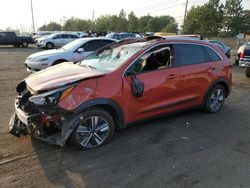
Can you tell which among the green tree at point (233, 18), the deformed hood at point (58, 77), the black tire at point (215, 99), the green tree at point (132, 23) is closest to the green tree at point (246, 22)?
the green tree at point (233, 18)

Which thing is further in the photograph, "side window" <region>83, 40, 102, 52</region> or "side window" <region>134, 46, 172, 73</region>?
"side window" <region>83, 40, 102, 52</region>

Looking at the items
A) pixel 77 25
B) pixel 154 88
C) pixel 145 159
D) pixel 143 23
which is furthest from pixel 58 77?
pixel 77 25

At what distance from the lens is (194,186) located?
3.56 metres

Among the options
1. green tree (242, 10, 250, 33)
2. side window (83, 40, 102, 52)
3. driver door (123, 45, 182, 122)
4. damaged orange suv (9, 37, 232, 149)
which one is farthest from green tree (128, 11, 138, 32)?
driver door (123, 45, 182, 122)

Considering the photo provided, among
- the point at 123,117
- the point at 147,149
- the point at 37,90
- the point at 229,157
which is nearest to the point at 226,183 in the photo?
the point at 229,157

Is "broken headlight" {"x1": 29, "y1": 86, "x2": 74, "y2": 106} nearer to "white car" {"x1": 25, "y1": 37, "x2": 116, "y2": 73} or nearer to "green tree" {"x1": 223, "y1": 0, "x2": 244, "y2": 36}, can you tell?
"white car" {"x1": 25, "y1": 37, "x2": 116, "y2": 73}

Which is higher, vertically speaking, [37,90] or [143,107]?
[37,90]

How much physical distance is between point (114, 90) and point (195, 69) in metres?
2.07

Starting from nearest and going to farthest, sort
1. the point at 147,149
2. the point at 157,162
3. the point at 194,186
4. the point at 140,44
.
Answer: the point at 194,186
the point at 157,162
the point at 147,149
the point at 140,44

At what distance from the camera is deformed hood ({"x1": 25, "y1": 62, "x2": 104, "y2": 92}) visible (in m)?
4.35

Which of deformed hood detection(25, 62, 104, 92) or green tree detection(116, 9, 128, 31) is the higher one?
deformed hood detection(25, 62, 104, 92)

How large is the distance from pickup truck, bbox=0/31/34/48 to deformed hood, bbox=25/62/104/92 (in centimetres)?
2656

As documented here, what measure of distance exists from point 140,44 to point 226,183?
2860 millimetres

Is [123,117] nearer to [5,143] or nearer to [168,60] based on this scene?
[168,60]
